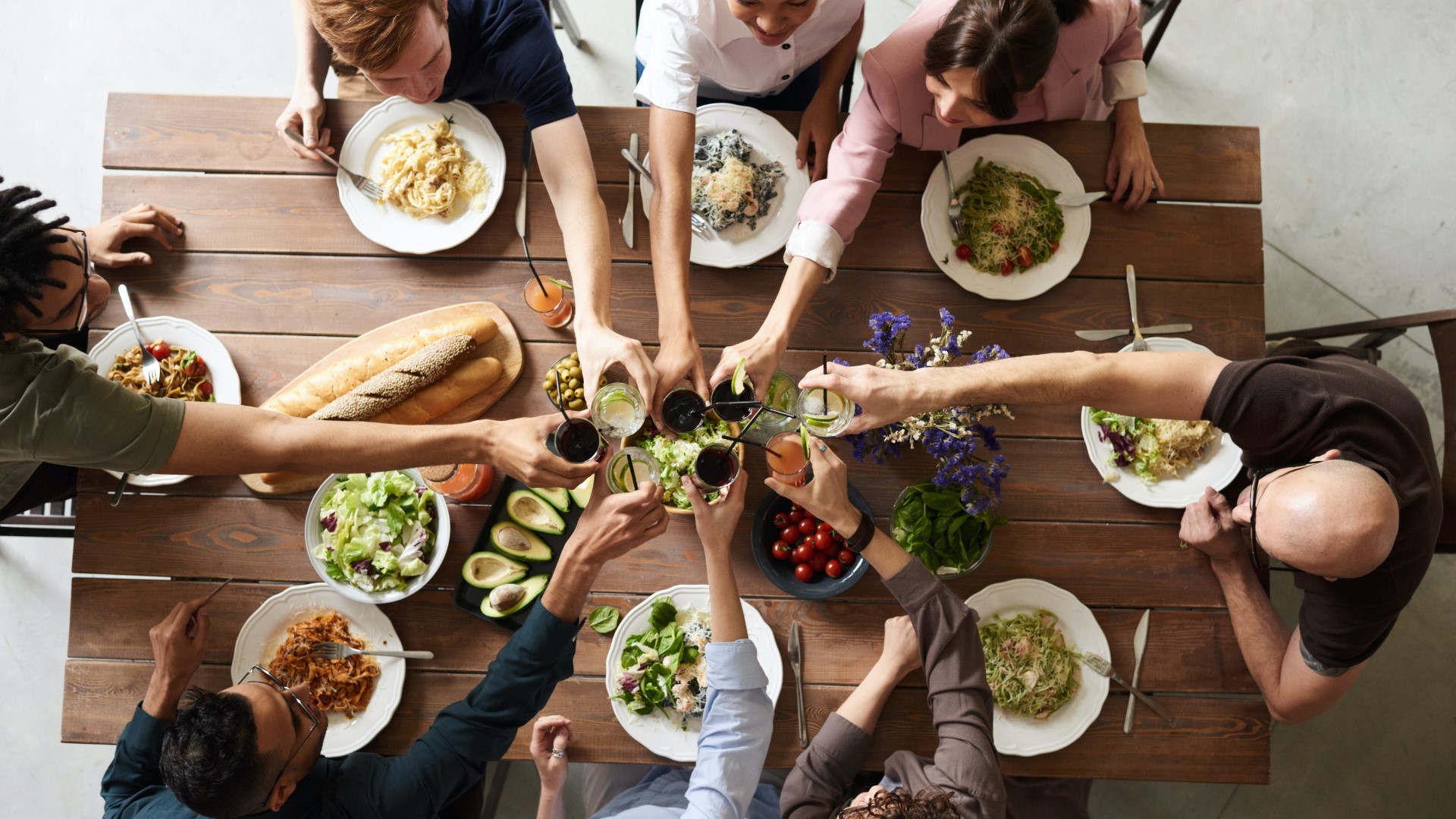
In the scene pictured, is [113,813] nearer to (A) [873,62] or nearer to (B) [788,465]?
(B) [788,465]

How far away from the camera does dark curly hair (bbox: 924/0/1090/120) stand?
1.87 metres

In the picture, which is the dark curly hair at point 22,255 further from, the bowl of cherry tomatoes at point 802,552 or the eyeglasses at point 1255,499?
the eyeglasses at point 1255,499

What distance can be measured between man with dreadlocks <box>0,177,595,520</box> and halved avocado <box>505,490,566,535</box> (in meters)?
0.19

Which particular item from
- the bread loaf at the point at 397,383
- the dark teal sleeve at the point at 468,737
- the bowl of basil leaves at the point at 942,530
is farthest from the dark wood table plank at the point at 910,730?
the bread loaf at the point at 397,383

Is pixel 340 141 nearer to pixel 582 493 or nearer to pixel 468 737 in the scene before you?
pixel 582 493

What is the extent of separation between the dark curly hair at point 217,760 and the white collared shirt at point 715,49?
1.95 meters

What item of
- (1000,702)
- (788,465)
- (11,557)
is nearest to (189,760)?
(788,465)

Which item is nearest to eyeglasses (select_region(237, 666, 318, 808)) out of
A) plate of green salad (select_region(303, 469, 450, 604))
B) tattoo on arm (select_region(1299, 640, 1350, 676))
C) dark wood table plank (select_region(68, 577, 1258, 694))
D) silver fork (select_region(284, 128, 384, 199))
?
dark wood table plank (select_region(68, 577, 1258, 694))

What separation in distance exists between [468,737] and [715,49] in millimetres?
2034

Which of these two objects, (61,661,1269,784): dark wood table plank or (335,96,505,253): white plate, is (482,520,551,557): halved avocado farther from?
(335,96,505,253): white plate

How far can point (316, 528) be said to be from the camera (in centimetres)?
219

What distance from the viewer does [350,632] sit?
7.27ft

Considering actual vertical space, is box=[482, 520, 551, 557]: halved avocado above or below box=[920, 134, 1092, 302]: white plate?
Result: below

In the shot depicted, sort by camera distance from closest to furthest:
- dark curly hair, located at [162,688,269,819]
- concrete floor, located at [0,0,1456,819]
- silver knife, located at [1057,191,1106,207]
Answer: dark curly hair, located at [162,688,269,819] < silver knife, located at [1057,191,1106,207] < concrete floor, located at [0,0,1456,819]
